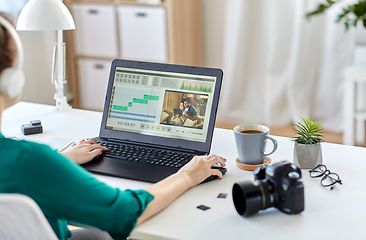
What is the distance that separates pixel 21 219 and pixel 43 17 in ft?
3.14

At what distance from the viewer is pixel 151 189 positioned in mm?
986

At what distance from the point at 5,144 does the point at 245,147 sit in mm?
636

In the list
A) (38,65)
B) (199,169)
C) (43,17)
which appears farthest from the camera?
(38,65)

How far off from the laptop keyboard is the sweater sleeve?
34cm

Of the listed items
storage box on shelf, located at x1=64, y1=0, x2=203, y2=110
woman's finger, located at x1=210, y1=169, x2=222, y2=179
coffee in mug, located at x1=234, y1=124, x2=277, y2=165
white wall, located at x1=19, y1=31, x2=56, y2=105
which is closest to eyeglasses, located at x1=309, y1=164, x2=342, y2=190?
coffee in mug, located at x1=234, y1=124, x2=277, y2=165

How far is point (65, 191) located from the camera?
2.68 ft

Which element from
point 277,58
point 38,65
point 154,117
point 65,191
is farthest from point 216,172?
point 38,65

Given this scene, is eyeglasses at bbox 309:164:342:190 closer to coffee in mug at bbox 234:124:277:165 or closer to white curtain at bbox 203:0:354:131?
coffee in mug at bbox 234:124:277:165

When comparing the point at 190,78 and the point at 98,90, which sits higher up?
the point at 190,78

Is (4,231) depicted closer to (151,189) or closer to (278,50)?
(151,189)

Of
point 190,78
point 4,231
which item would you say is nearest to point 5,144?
point 4,231

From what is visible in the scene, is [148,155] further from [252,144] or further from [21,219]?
[21,219]

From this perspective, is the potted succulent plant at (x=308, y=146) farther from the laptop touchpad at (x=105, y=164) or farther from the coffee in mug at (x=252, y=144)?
the laptop touchpad at (x=105, y=164)

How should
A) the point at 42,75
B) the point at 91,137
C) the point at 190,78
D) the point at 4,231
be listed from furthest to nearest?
the point at 42,75 → the point at 91,137 → the point at 190,78 → the point at 4,231
